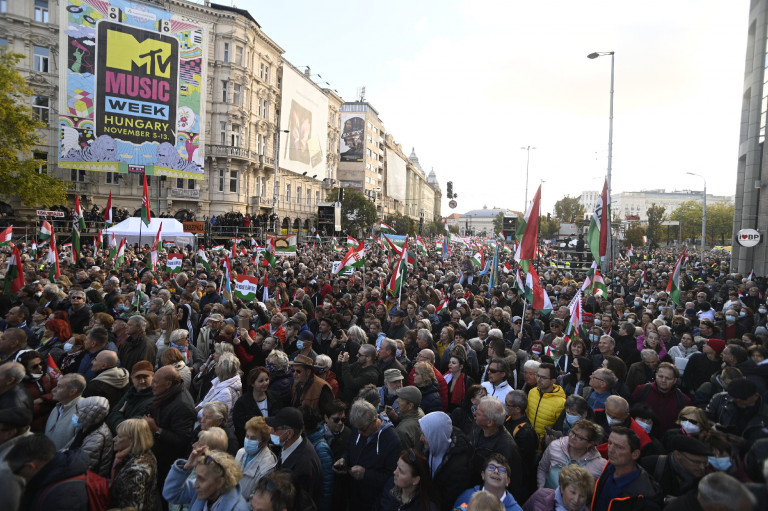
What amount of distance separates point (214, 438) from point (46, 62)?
41.7 meters

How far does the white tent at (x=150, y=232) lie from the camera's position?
2508cm

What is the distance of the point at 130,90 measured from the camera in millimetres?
34938

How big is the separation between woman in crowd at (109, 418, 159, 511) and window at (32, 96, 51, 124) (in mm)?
39688

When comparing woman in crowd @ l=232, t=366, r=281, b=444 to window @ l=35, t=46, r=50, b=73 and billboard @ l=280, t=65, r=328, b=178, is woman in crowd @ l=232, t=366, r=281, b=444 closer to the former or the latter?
window @ l=35, t=46, r=50, b=73

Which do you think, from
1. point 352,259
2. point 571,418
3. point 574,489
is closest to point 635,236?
point 352,259

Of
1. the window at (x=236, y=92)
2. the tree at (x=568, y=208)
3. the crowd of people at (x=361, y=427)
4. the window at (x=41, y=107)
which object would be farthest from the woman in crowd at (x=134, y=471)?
the tree at (x=568, y=208)

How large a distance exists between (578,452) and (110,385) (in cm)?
438

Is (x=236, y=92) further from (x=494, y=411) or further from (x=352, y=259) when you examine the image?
(x=494, y=411)

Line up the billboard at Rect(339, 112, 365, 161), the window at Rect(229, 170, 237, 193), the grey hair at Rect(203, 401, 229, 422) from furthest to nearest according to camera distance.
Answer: the billboard at Rect(339, 112, 365, 161), the window at Rect(229, 170, 237, 193), the grey hair at Rect(203, 401, 229, 422)

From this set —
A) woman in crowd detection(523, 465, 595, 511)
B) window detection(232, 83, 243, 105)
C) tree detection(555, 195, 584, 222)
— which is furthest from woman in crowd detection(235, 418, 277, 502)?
tree detection(555, 195, 584, 222)

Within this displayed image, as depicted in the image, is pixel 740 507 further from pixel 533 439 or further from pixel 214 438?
pixel 214 438

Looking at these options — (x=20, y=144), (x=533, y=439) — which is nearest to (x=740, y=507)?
(x=533, y=439)

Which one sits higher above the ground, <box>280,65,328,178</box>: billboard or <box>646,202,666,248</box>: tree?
<box>280,65,328,178</box>: billboard

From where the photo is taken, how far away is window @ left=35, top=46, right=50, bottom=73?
3484 centimetres
